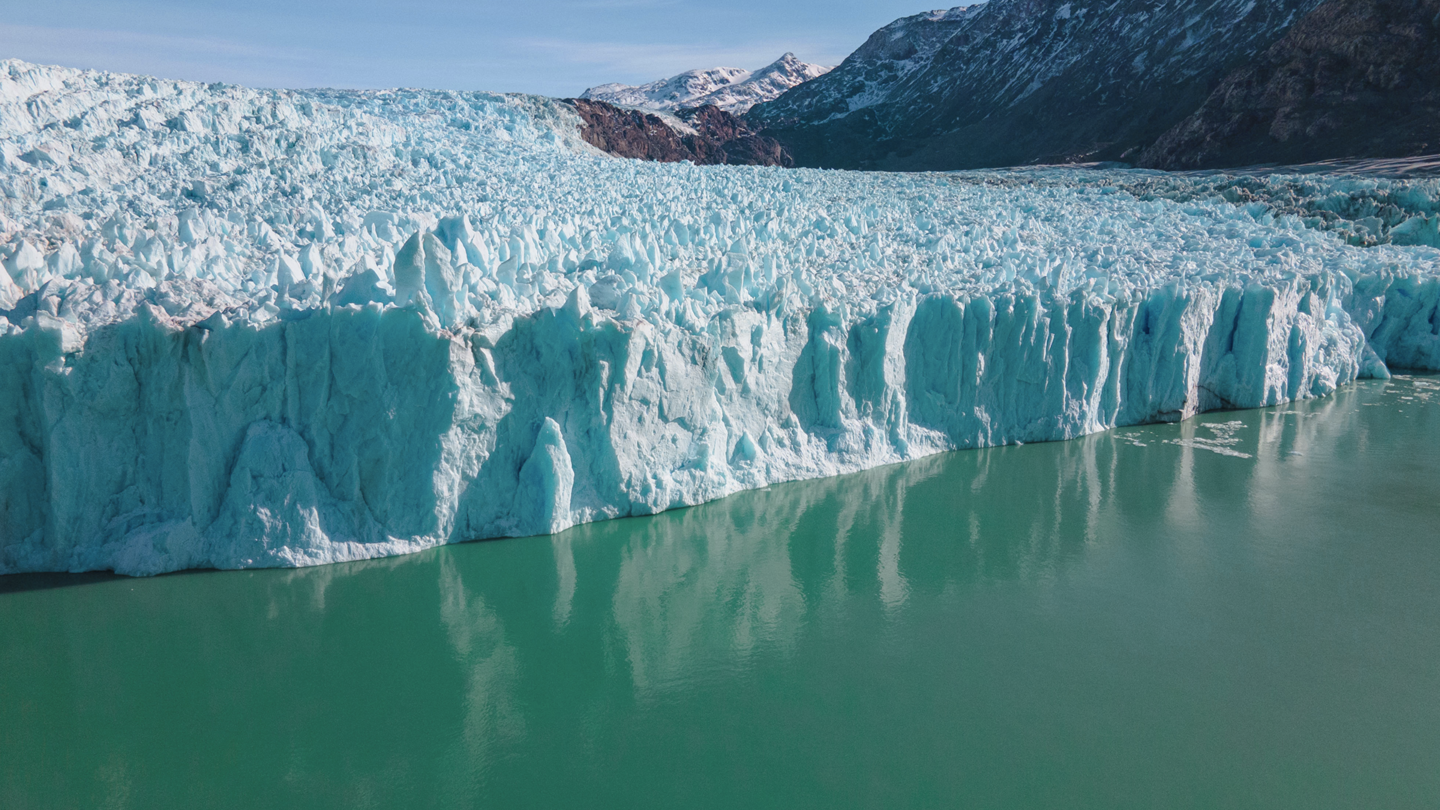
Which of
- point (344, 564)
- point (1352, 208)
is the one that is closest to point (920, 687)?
point (344, 564)

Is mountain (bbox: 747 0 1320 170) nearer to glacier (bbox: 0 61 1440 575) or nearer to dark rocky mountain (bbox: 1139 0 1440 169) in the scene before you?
dark rocky mountain (bbox: 1139 0 1440 169)

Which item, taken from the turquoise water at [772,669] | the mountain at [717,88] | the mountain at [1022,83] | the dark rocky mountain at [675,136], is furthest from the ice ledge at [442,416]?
the mountain at [717,88]

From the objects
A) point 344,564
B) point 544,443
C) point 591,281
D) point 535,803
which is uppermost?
point 591,281

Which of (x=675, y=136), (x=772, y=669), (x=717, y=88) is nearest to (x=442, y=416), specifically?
(x=772, y=669)

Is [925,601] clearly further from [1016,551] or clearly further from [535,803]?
[535,803]

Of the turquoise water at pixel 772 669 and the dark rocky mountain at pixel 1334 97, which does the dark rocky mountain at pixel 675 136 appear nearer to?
the dark rocky mountain at pixel 1334 97
